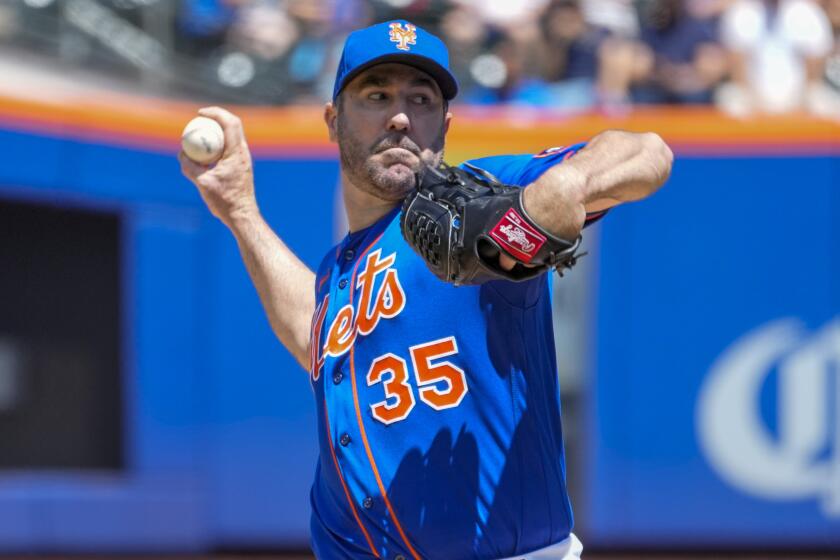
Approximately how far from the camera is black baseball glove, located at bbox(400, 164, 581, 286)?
1874mm

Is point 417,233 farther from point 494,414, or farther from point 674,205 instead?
point 674,205

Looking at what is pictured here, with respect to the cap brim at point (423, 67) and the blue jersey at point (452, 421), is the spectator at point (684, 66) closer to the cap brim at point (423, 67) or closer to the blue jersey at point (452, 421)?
the cap brim at point (423, 67)

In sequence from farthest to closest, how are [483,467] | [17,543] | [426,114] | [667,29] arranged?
[667,29], [17,543], [426,114], [483,467]

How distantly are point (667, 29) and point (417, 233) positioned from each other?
560cm

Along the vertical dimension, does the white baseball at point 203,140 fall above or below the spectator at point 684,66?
below

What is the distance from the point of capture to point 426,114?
8.33 feet

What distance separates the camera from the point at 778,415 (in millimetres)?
6836

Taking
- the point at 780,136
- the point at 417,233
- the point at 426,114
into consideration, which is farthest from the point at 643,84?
the point at 417,233

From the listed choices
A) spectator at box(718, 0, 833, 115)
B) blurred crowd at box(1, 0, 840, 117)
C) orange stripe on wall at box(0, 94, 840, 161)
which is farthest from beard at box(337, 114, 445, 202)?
spectator at box(718, 0, 833, 115)

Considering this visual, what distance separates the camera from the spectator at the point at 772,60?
279 inches

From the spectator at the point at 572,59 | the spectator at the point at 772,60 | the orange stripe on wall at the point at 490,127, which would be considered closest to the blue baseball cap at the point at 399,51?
the orange stripe on wall at the point at 490,127

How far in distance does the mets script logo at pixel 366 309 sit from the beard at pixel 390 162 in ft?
0.45

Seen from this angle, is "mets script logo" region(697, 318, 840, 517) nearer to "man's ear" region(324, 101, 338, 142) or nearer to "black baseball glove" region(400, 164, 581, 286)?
"man's ear" region(324, 101, 338, 142)

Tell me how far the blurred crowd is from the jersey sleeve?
479cm
